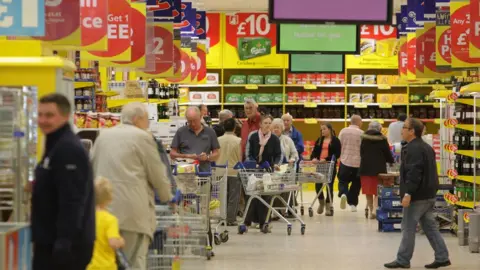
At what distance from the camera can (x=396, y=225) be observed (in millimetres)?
14656

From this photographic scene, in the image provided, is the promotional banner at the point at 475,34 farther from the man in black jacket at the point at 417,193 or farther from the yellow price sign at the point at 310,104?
the yellow price sign at the point at 310,104

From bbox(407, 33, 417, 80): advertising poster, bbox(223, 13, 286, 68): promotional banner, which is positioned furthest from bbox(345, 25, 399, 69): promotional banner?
bbox(407, 33, 417, 80): advertising poster

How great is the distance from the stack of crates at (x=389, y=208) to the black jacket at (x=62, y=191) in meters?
9.37

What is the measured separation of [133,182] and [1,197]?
127cm

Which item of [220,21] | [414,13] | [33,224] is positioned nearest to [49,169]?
[33,224]

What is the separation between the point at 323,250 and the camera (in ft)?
39.3

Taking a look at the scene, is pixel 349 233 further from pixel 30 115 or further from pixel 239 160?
pixel 30 115

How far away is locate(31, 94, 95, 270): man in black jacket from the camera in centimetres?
493

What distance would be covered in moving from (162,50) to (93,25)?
5.40 m

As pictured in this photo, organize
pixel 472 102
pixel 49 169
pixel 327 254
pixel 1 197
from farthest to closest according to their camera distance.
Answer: pixel 472 102 → pixel 327 254 → pixel 1 197 → pixel 49 169

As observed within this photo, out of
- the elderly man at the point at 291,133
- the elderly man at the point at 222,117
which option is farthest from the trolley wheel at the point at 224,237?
the elderly man at the point at 291,133

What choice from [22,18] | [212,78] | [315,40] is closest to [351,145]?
[315,40]

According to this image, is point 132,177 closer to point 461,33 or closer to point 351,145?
point 461,33

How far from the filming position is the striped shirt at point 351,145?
16.9 meters
